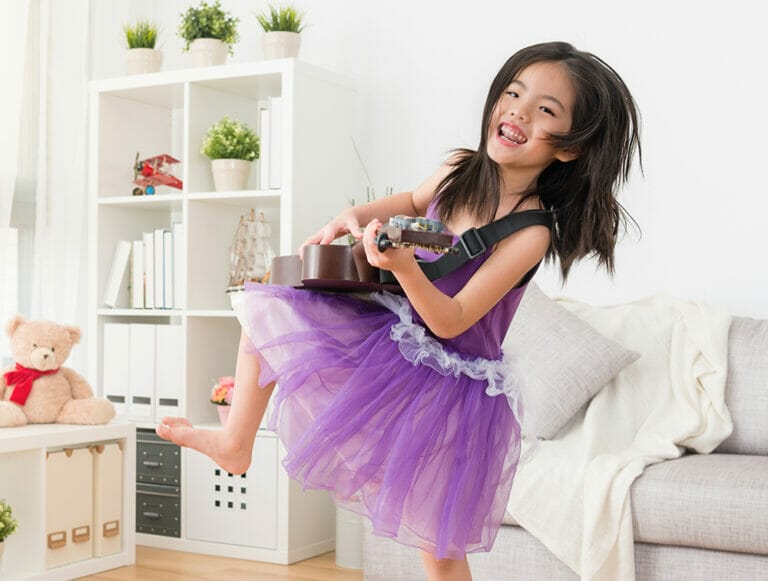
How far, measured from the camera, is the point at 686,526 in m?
2.52

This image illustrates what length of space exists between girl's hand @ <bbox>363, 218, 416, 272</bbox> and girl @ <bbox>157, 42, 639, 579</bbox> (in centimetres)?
15

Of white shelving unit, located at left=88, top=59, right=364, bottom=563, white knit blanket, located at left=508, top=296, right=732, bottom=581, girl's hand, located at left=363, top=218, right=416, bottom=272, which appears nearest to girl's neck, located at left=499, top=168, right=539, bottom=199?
girl's hand, located at left=363, top=218, right=416, bottom=272

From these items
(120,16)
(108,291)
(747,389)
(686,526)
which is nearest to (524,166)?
(686,526)

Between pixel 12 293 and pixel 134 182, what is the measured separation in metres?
0.62

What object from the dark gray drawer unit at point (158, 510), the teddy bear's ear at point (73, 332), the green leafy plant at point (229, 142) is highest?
the green leafy plant at point (229, 142)

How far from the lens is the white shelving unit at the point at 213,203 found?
11.3 ft

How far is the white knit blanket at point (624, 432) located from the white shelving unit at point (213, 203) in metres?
0.95

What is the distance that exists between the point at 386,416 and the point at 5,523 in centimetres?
157

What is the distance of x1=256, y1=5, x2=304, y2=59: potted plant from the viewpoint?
3.59 meters

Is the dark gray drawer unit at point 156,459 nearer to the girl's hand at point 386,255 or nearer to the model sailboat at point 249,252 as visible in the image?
the model sailboat at point 249,252

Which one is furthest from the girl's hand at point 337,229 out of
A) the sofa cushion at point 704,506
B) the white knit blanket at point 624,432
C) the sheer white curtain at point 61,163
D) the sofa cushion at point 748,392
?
the sheer white curtain at point 61,163

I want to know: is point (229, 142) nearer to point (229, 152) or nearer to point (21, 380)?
point (229, 152)

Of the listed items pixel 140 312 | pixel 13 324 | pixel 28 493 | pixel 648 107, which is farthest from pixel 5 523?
pixel 648 107

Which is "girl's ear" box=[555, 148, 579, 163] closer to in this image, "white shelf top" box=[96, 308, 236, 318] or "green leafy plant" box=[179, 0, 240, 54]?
"white shelf top" box=[96, 308, 236, 318]
